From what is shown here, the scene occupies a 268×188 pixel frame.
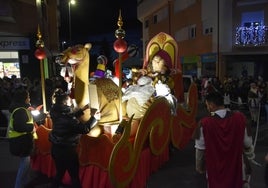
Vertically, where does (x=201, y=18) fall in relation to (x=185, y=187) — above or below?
above

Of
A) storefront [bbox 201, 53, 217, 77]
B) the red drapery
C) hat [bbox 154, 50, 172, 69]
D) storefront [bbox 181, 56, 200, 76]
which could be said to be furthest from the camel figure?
storefront [bbox 181, 56, 200, 76]

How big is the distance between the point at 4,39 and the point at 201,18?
15170mm

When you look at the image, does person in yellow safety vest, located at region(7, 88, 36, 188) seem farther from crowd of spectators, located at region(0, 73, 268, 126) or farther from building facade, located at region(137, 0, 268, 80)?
building facade, located at region(137, 0, 268, 80)

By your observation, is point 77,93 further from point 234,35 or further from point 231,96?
point 234,35

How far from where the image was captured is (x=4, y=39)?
1520 centimetres

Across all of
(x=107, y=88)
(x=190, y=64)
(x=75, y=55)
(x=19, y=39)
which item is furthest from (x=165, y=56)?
(x=190, y=64)

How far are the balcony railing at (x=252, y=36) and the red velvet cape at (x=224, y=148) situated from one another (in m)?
18.7

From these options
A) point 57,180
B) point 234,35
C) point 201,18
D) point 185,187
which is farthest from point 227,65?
point 57,180

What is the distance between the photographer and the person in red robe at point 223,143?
4094 millimetres

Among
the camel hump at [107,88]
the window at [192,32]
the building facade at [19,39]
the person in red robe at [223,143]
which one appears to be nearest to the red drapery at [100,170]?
the camel hump at [107,88]

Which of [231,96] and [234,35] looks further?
[234,35]

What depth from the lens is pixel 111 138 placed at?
596 cm

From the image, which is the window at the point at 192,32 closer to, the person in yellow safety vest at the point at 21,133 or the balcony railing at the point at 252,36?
the balcony railing at the point at 252,36

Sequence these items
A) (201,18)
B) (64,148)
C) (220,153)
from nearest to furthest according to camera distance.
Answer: (220,153) → (64,148) → (201,18)
